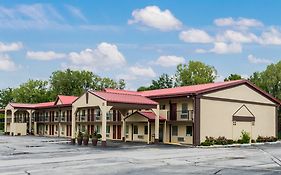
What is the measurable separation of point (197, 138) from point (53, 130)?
32423 millimetres

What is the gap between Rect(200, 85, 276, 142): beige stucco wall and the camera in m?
40.8

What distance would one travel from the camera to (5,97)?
4481 inches

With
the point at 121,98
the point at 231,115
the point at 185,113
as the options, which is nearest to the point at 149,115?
the point at 185,113

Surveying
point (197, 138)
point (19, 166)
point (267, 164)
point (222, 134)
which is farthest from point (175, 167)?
point (222, 134)

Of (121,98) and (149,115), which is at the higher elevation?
(121,98)

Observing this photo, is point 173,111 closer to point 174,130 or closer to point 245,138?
point 174,130

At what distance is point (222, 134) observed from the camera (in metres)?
42.3

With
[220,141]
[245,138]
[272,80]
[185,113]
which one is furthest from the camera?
[272,80]

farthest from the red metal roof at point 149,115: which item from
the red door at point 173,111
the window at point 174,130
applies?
the window at point 174,130

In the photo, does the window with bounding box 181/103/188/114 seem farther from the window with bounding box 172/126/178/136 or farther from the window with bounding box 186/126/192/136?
the window with bounding box 172/126/178/136

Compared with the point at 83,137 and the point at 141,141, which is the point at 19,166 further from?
the point at 141,141

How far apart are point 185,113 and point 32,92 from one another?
226 feet

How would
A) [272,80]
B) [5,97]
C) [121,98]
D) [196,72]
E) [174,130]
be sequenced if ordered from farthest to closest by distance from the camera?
[5,97], [196,72], [272,80], [174,130], [121,98]

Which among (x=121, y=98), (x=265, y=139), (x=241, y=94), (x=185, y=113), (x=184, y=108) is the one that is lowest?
(x=265, y=139)
